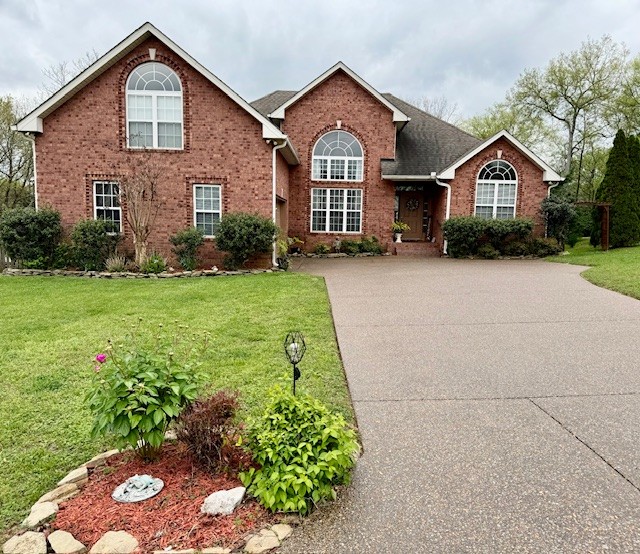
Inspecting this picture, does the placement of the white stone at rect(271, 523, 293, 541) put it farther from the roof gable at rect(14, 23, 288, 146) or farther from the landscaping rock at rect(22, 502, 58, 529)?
the roof gable at rect(14, 23, 288, 146)

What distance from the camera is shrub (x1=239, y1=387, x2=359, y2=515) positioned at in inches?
105

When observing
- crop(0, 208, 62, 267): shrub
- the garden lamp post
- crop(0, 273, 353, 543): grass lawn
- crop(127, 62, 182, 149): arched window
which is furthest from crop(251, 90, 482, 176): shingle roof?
the garden lamp post

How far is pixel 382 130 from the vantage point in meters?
18.2

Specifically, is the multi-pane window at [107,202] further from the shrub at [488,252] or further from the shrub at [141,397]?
the shrub at [488,252]

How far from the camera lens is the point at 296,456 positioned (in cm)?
278

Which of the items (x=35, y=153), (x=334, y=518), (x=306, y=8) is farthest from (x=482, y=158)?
(x=334, y=518)

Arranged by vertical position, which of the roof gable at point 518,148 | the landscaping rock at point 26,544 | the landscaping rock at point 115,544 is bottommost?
the landscaping rock at point 26,544

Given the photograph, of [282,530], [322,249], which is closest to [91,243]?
[322,249]

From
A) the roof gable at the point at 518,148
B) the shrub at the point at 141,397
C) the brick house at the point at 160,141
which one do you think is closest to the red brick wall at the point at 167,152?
the brick house at the point at 160,141

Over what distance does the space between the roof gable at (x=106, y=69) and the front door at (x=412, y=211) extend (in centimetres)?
824

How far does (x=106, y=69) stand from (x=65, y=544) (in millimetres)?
14166

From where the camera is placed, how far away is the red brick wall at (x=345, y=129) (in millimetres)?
18047

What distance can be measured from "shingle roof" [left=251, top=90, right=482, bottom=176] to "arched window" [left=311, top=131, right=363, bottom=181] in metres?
1.24

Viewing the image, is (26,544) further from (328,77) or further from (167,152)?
(328,77)
